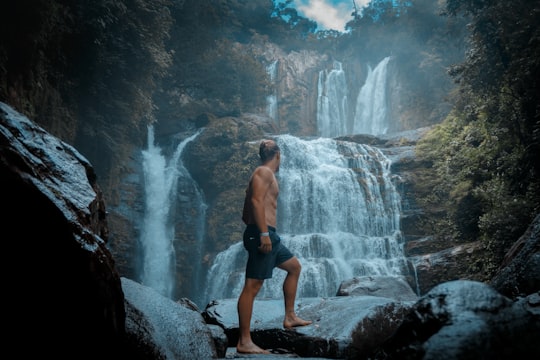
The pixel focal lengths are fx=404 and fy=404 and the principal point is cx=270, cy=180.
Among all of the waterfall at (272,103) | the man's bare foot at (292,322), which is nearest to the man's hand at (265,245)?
the man's bare foot at (292,322)

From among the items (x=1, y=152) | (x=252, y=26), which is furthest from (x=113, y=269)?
(x=252, y=26)

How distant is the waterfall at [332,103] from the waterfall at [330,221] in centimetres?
1163

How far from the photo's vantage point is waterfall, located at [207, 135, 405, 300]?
12555 mm

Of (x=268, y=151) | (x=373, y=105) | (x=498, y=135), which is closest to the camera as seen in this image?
(x=268, y=151)

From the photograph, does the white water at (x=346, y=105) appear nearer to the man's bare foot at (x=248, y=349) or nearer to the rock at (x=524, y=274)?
the rock at (x=524, y=274)

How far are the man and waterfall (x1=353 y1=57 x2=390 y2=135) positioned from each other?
24.3 metres

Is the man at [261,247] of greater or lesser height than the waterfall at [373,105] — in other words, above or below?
below

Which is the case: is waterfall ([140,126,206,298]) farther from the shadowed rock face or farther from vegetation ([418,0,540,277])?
the shadowed rock face

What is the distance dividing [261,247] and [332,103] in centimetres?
2781

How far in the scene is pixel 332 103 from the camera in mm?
30266

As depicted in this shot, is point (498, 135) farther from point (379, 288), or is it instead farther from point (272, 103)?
point (272, 103)

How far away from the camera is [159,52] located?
1495 cm

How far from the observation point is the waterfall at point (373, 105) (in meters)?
27.5

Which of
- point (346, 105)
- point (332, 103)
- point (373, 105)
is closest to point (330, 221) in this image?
point (373, 105)
